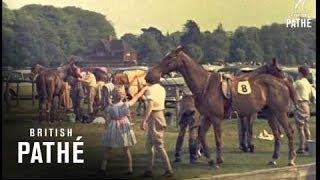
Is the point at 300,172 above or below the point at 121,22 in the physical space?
below

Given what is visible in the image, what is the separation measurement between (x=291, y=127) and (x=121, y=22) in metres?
1.81

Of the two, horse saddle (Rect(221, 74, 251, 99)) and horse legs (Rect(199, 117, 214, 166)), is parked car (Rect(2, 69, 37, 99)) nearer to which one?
horse legs (Rect(199, 117, 214, 166))

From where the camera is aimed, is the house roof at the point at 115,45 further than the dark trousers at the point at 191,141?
No

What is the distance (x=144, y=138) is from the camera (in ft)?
15.3

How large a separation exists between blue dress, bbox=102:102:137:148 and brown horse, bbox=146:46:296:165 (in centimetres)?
59

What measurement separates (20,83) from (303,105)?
2525 mm

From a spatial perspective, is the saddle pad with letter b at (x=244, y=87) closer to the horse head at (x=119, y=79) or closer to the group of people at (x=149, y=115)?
the group of people at (x=149, y=115)

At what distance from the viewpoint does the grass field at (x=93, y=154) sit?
15.2 ft

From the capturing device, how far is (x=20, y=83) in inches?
181

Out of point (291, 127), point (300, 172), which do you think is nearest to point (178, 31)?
point (291, 127)

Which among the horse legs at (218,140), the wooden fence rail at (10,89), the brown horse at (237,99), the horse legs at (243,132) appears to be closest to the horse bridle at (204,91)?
the brown horse at (237,99)

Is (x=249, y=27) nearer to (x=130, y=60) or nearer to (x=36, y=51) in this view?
(x=130, y=60)

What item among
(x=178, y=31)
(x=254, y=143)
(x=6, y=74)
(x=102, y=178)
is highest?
(x=178, y=31)

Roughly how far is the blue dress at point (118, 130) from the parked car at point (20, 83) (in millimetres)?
752
